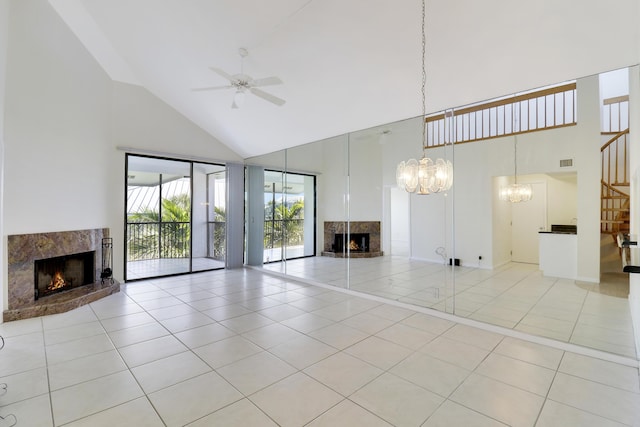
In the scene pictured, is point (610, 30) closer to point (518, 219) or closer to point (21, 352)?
point (518, 219)

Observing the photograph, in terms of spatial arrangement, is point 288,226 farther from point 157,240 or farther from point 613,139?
point 613,139

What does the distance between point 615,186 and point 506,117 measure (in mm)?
1413

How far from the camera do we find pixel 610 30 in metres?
2.47

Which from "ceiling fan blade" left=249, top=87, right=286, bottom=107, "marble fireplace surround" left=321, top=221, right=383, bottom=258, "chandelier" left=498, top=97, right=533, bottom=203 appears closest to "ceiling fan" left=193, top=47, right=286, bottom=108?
"ceiling fan blade" left=249, top=87, right=286, bottom=107

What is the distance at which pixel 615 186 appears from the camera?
3057 mm

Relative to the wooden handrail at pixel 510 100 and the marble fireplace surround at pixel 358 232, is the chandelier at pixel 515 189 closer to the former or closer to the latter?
the wooden handrail at pixel 510 100

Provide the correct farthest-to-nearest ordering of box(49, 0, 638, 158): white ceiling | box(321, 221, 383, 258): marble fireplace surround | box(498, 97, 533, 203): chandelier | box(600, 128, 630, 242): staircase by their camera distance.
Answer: box(321, 221, 383, 258): marble fireplace surround, box(498, 97, 533, 203): chandelier, box(600, 128, 630, 242): staircase, box(49, 0, 638, 158): white ceiling

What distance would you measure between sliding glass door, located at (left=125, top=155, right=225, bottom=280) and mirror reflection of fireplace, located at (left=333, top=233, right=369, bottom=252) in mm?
2930

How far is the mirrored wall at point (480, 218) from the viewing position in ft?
10.3

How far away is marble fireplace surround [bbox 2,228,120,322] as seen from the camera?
373 centimetres

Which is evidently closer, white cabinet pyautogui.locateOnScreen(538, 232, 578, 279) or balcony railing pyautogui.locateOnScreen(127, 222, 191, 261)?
white cabinet pyautogui.locateOnScreen(538, 232, 578, 279)

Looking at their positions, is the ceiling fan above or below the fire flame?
above

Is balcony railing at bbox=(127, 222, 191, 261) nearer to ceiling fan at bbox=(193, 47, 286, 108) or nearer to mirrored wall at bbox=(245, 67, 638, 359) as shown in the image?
mirrored wall at bbox=(245, 67, 638, 359)

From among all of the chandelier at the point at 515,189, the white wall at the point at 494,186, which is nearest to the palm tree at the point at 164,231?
the white wall at the point at 494,186
